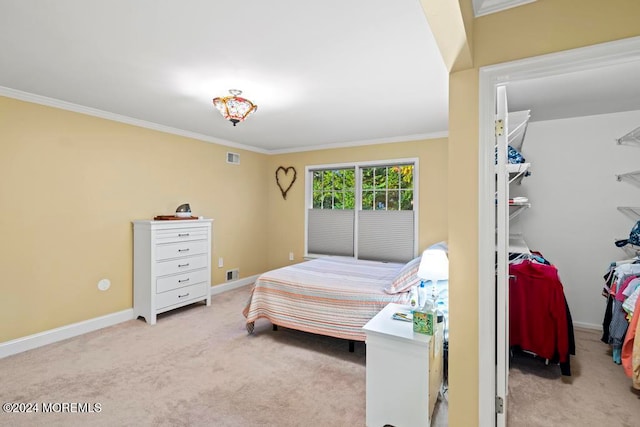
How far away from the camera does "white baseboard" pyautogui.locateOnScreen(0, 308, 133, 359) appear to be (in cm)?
275

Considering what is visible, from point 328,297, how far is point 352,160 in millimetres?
2599

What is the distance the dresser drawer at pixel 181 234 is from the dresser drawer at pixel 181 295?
613 mm

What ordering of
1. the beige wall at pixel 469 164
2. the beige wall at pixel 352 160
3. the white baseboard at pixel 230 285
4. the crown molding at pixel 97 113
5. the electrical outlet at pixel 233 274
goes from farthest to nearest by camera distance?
the electrical outlet at pixel 233 274 → the white baseboard at pixel 230 285 → the beige wall at pixel 352 160 → the crown molding at pixel 97 113 → the beige wall at pixel 469 164

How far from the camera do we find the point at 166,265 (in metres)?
3.62

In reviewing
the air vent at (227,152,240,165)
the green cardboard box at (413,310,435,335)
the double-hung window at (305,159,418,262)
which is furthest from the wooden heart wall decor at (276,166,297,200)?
the green cardboard box at (413,310,435,335)

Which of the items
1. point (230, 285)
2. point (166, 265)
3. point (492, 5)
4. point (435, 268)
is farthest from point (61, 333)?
point (492, 5)

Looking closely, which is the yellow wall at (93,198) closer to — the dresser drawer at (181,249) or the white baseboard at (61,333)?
the white baseboard at (61,333)

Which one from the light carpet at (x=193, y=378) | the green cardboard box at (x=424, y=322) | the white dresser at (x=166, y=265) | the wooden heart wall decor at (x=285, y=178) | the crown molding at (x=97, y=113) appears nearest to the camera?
the green cardboard box at (x=424, y=322)

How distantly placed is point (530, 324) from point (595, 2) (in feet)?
7.04

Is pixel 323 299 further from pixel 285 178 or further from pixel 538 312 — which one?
pixel 285 178

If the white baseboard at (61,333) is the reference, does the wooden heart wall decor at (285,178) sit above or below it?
above

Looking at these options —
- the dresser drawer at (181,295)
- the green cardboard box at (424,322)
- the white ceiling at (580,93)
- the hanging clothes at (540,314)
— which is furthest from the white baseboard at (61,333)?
the white ceiling at (580,93)

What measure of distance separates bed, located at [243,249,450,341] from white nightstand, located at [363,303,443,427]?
2.37ft

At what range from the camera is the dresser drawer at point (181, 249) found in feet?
11.7
